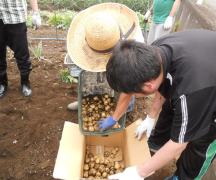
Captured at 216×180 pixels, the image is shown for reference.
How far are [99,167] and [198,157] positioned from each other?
2.93 feet

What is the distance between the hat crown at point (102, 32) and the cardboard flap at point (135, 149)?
2.66 ft

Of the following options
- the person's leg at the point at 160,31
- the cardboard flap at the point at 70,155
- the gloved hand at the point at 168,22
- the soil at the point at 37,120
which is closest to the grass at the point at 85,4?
the person's leg at the point at 160,31

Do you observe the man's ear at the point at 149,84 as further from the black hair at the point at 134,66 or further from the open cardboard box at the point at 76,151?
the open cardboard box at the point at 76,151

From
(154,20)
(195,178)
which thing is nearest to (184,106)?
(195,178)

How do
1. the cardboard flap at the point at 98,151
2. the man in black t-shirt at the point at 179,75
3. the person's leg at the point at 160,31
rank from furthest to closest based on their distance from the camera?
the person's leg at the point at 160,31 → the cardboard flap at the point at 98,151 → the man in black t-shirt at the point at 179,75

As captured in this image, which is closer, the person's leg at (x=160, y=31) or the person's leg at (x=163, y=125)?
the person's leg at (x=163, y=125)

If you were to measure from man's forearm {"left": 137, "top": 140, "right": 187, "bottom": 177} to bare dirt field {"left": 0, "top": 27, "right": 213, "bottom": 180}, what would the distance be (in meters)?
0.83

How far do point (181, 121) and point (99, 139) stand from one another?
1.13 metres

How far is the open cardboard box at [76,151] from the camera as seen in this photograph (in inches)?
51.5

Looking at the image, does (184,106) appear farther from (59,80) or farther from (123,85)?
(59,80)

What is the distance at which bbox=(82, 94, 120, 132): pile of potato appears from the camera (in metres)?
1.69

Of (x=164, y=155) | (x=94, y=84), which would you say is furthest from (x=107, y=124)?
(x=164, y=155)

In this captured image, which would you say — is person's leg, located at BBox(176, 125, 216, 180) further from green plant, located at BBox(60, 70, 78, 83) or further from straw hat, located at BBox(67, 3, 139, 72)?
green plant, located at BBox(60, 70, 78, 83)

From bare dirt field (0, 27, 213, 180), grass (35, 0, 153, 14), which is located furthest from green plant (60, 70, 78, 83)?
grass (35, 0, 153, 14)
